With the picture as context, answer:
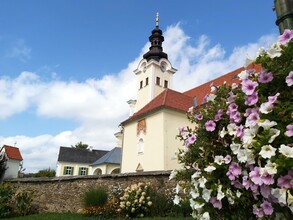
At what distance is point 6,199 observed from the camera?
1205 cm

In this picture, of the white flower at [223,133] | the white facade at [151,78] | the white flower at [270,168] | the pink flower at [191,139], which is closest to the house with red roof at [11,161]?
the pink flower at [191,139]

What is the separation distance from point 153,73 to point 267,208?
103 feet

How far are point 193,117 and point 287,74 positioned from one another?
3.90ft

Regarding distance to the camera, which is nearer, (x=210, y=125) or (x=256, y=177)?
(x=256, y=177)

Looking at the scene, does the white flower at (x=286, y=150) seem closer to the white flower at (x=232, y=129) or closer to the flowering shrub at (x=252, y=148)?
the flowering shrub at (x=252, y=148)

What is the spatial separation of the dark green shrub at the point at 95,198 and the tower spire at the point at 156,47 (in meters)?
26.1

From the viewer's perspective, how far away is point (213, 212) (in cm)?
238

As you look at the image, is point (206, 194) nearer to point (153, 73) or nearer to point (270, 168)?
point (270, 168)

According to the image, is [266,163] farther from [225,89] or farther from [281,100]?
[225,89]

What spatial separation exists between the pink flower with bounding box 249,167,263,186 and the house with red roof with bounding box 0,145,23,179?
16377 millimetres

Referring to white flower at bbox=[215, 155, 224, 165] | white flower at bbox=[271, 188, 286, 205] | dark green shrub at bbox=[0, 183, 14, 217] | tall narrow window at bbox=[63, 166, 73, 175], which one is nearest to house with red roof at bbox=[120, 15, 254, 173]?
dark green shrub at bbox=[0, 183, 14, 217]

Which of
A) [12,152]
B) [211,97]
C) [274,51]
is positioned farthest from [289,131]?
[12,152]

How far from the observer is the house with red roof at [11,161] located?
1563 centimetres

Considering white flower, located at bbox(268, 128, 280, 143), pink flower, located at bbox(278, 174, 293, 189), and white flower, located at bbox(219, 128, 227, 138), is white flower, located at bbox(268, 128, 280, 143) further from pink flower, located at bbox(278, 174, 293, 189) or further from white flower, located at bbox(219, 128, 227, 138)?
white flower, located at bbox(219, 128, 227, 138)
